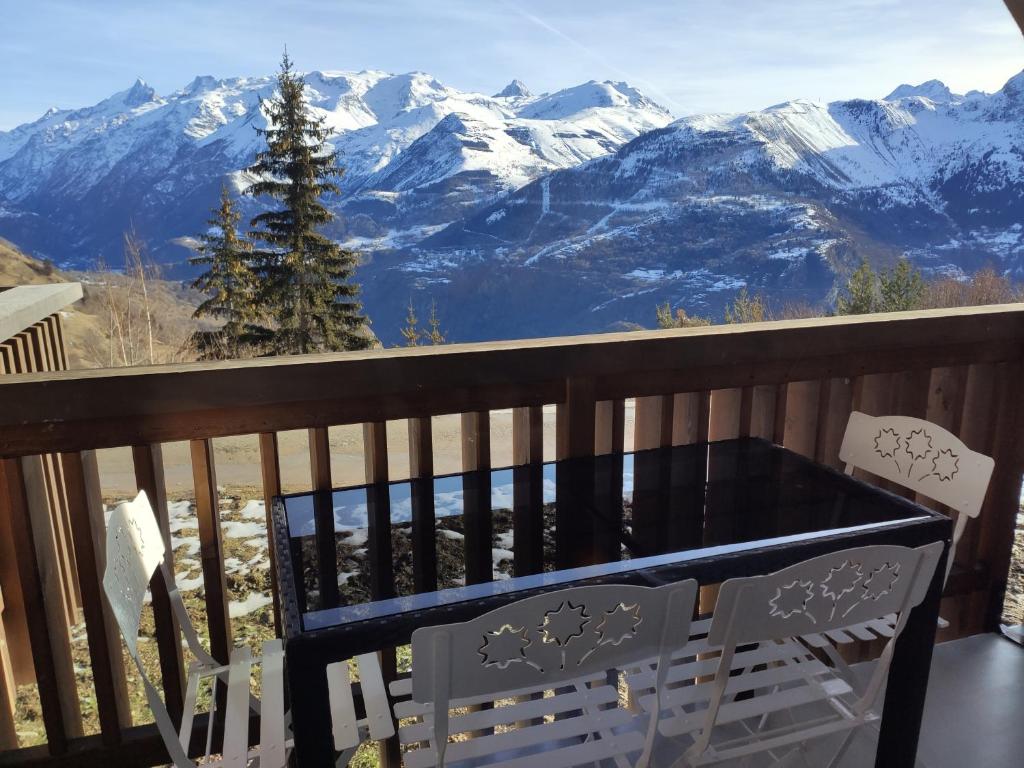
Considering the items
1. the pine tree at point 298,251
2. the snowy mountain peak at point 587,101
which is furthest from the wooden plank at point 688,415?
the snowy mountain peak at point 587,101

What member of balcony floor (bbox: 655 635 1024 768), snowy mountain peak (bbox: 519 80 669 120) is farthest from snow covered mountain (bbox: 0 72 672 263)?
balcony floor (bbox: 655 635 1024 768)

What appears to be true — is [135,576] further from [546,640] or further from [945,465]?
[945,465]

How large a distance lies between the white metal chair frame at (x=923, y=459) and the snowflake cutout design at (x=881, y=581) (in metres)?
0.61

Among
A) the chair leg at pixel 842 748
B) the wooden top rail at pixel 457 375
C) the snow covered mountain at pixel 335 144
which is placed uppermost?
the snow covered mountain at pixel 335 144

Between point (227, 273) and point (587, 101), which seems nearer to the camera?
point (227, 273)

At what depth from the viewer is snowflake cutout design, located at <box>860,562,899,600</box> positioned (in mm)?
1074

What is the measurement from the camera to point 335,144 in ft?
412

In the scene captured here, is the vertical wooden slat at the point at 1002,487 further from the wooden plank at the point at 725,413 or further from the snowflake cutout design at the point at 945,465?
the wooden plank at the point at 725,413

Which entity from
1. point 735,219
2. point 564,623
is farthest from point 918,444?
point 735,219

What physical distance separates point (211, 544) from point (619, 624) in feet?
2.93

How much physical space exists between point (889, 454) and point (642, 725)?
94cm

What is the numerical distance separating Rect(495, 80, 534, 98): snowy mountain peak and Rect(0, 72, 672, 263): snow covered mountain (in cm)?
191

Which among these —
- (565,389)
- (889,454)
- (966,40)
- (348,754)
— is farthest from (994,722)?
(966,40)

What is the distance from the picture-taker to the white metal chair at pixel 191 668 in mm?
1114
